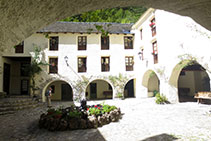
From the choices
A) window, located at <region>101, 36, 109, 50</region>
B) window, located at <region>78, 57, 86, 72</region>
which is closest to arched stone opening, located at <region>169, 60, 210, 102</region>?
window, located at <region>101, 36, 109, 50</region>

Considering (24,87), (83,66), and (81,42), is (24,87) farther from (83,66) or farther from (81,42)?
(81,42)

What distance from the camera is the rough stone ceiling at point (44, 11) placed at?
4.90 ft

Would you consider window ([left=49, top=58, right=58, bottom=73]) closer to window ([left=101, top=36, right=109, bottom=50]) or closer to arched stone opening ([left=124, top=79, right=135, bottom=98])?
window ([left=101, top=36, right=109, bottom=50])

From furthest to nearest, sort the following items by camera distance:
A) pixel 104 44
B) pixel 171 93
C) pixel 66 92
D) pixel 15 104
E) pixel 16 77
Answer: pixel 66 92 → pixel 16 77 → pixel 104 44 → pixel 171 93 → pixel 15 104

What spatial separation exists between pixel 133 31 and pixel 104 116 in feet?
38.1

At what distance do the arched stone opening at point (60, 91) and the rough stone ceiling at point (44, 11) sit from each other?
14.5 meters

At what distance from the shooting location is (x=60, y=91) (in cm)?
1558

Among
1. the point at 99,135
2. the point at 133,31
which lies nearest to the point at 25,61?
the point at 133,31

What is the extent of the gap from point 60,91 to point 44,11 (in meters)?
14.9

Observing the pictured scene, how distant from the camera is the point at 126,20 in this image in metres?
22.5

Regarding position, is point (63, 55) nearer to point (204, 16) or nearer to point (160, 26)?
point (160, 26)

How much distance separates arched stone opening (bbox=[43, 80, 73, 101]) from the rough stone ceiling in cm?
1446

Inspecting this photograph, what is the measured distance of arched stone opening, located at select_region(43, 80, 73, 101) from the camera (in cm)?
1545

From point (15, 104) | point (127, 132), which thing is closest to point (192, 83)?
point (127, 132)
